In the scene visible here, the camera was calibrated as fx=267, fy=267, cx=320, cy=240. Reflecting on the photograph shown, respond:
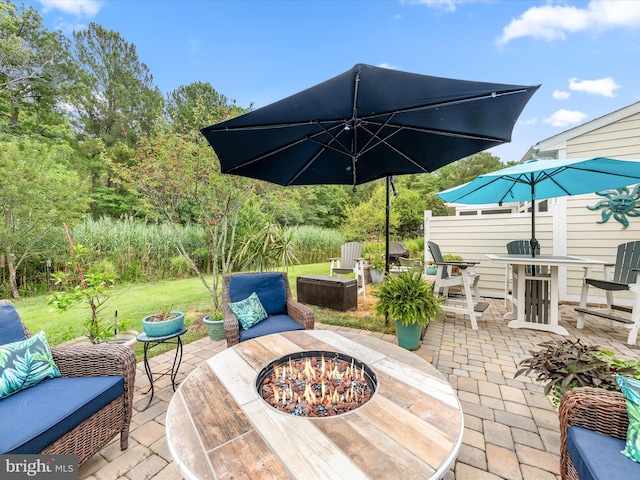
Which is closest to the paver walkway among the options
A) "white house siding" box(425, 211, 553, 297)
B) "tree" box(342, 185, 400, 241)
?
"white house siding" box(425, 211, 553, 297)

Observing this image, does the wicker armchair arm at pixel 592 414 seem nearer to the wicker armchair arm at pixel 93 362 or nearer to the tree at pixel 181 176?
the wicker armchair arm at pixel 93 362

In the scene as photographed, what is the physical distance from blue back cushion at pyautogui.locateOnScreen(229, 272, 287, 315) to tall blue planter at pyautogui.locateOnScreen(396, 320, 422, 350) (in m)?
1.35

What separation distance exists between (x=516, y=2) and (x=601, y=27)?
8.83 ft

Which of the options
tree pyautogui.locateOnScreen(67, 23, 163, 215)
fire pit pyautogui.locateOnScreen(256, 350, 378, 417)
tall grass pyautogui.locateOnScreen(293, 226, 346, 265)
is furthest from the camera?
tree pyautogui.locateOnScreen(67, 23, 163, 215)

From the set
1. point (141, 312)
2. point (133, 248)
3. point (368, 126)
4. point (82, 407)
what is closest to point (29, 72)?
point (133, 248)

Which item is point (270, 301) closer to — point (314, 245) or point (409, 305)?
point (409, 305)

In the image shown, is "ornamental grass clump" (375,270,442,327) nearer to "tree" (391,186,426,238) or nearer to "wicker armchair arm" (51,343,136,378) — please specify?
"wicker armchair arm" (51,343,136,378)

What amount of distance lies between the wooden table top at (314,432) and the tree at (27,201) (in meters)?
6.39

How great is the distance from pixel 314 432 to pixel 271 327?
1.61m

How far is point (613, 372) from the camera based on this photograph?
136 centimetres

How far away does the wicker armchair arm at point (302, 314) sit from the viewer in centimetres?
270

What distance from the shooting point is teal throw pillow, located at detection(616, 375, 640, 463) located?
1070 mm

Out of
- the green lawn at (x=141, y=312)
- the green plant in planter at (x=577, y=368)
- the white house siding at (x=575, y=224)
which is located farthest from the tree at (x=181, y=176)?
the white house siding at (x=575, y=224)

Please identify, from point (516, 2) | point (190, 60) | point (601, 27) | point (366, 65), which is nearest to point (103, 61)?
point (190, 60)
